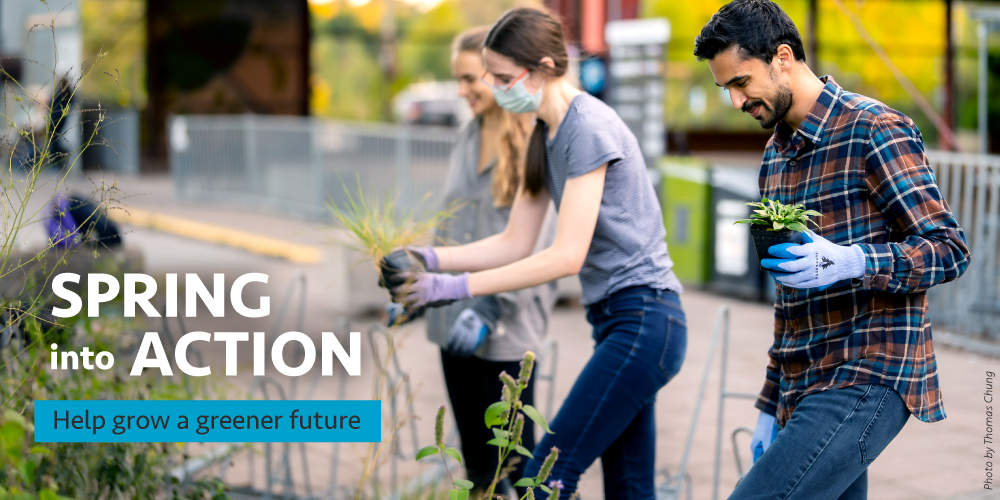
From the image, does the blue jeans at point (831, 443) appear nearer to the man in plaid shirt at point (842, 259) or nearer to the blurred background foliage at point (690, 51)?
the man in plaid shirt at point (842, 259)

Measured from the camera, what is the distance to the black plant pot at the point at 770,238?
1996mm

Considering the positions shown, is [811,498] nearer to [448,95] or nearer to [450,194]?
[450,194]

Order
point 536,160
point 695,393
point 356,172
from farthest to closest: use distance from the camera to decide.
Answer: point 356,172
point 695,393
point 536,160

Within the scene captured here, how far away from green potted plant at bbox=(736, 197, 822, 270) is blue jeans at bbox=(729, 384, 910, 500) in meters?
0.32

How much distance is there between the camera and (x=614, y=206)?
2.58 m

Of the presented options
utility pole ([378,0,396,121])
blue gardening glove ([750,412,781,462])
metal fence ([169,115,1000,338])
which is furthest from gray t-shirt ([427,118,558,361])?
utility pole ([378,0,396,121])

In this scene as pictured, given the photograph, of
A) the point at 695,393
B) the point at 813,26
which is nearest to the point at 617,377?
the point at 695,393

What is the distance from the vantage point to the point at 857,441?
1941 millimetres

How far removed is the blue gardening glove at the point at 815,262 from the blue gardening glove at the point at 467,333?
1.17 m

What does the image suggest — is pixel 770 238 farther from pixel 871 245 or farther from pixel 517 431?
pixel 517 431

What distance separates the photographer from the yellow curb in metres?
11.0

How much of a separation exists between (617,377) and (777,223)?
27.6 inches

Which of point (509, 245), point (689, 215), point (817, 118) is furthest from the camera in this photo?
point (689, 215)

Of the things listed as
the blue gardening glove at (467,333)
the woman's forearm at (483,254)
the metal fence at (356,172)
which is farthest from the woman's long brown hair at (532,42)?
the metal fence at (356,172)
